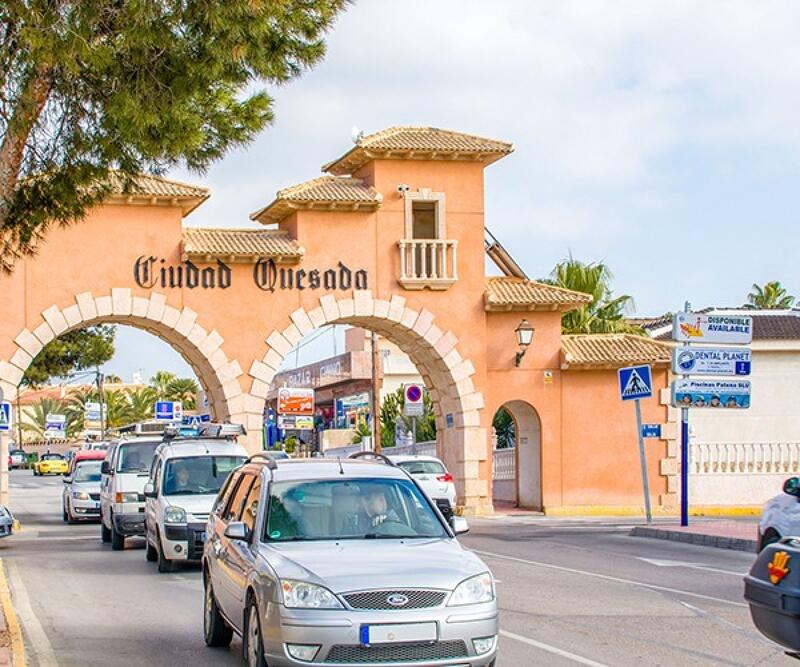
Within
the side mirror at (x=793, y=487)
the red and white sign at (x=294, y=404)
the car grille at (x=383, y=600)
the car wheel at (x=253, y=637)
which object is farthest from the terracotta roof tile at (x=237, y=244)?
the car grille at (x=383, y=600)

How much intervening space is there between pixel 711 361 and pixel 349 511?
17.8 metres

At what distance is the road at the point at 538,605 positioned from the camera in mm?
11789

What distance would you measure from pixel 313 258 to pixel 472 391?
5453 millimetres

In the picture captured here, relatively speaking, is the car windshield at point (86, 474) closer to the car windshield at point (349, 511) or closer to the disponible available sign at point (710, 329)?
the disponible available sign at point (710, 329)

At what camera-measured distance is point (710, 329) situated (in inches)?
1064

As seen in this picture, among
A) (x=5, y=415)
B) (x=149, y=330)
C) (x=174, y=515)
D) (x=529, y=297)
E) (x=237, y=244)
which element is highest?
(x=237, y=244)

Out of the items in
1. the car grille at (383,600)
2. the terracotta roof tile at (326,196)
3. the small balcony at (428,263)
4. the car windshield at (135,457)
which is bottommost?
the car grille at (383,600)

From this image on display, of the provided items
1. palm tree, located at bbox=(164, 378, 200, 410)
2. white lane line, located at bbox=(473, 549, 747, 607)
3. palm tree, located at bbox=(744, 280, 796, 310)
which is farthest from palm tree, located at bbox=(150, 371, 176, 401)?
white lane line, located at bbox=(473, 549, 747, 607)

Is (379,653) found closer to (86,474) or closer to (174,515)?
(174,515)

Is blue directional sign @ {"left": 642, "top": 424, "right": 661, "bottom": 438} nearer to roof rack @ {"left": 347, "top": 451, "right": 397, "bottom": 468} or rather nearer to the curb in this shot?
the curb

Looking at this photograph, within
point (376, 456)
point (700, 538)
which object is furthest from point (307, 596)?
point (700, 538)

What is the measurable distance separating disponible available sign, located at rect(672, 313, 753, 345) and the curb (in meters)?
3.85

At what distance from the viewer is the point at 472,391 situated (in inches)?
1396

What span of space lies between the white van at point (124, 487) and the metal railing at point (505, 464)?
16.0 m
